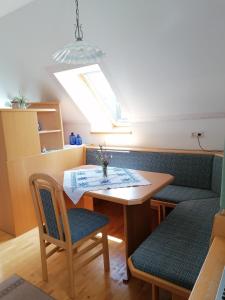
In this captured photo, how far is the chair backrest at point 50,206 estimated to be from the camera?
Result: 164 cm

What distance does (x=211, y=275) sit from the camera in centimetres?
76

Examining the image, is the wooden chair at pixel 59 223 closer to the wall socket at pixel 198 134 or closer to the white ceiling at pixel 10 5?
the wall socket at pixel 198 134

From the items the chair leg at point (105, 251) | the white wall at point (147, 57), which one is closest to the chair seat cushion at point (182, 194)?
the white wall at point (147, 57)

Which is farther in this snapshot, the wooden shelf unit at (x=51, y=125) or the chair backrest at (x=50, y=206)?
the wooden shelf unit at (x=51, y=125)

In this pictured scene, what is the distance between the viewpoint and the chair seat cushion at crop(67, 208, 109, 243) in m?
1.79

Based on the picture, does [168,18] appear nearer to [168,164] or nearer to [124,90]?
[124,90]

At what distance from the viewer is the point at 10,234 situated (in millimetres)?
2723

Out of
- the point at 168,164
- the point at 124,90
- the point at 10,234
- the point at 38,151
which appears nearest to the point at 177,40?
the point at 124,90

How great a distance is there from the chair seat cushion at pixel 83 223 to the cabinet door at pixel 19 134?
3.31 ft

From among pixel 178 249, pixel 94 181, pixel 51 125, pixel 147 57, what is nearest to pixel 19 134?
pixel 51 125

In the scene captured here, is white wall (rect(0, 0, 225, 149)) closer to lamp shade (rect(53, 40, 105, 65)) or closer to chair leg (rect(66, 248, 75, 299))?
lamp shade (rect(53, 40, 105, 65))

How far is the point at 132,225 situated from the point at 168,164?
116 centimetres

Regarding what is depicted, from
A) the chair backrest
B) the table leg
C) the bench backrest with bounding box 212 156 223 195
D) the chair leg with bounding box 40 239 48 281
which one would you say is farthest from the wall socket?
the chair leg with bounding box 40 239 48 281

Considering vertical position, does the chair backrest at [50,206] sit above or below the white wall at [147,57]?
below
